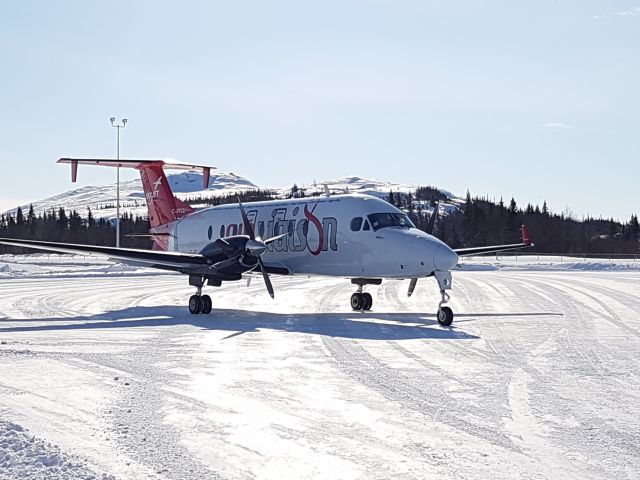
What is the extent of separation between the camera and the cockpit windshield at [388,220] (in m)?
20.9

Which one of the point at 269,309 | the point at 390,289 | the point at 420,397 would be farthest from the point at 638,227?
the point at 420,397

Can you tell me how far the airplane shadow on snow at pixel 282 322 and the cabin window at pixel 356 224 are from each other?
2.45 m

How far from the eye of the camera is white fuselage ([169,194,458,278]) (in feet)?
63.1

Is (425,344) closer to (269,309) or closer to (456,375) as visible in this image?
(456,375)

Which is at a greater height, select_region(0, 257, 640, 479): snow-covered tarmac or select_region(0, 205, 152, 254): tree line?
select_region(0, 205, 152, 254): tree line

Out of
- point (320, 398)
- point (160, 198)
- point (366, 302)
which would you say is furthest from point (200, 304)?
point (320, 398)

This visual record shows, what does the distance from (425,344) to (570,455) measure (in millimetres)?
7437

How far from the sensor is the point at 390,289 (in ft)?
105

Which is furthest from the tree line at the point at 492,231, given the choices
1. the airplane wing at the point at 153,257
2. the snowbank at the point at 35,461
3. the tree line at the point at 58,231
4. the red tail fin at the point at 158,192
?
the snowbank at the point at 35,461

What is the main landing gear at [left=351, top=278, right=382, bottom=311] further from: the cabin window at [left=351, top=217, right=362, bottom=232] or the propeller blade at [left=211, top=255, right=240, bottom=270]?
the propeller blade at [left=211, top=255, right=240, bottom=270]

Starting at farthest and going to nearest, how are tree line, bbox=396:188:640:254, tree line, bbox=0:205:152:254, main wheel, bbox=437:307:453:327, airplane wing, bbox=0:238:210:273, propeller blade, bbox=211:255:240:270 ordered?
tree line, bbox=0:205:152:254
tree line, bbox=396:188:640:254
propeller blade, bbox=211:255:240:270
airplane wing, bbox=0:238:210:273
main wheel, bbox=437:307:453:327

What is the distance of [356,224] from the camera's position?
21547 mm

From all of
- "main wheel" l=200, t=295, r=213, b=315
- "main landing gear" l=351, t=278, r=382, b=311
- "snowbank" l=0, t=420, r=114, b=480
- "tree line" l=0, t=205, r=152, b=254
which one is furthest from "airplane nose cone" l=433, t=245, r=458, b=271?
"tree line" l=0, t=205, r=152, b=254

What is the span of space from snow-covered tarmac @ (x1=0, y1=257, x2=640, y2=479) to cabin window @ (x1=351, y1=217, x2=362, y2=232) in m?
3.30
